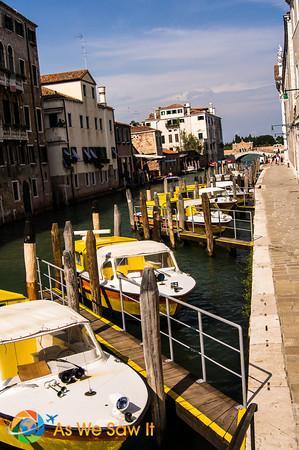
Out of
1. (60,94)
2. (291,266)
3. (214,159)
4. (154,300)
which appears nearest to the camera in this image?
(154,300)

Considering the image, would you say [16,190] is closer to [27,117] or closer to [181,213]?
[27,117]

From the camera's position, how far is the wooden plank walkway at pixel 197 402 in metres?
Answer: 5.92

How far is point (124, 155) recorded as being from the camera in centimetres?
5800

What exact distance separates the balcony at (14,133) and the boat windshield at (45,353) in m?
25.5

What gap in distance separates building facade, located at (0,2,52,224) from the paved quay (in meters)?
21.0

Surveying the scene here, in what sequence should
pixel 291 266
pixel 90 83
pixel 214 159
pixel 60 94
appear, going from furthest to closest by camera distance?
pixel 214 159, pixel 90 83, pixel 60 94, pixel 291 266

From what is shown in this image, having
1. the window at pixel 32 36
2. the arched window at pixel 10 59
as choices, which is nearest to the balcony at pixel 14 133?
the arched window at pixel 10 59

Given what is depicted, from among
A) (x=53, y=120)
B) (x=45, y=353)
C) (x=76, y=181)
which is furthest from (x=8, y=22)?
(x=45, y=353)

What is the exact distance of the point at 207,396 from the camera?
6637 mm

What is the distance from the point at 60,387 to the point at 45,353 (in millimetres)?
766

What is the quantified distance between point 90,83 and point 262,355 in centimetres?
4354

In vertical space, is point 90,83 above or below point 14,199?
above

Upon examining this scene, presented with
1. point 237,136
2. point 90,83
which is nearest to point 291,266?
point 90,83

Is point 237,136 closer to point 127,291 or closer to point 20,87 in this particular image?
point 20,87
